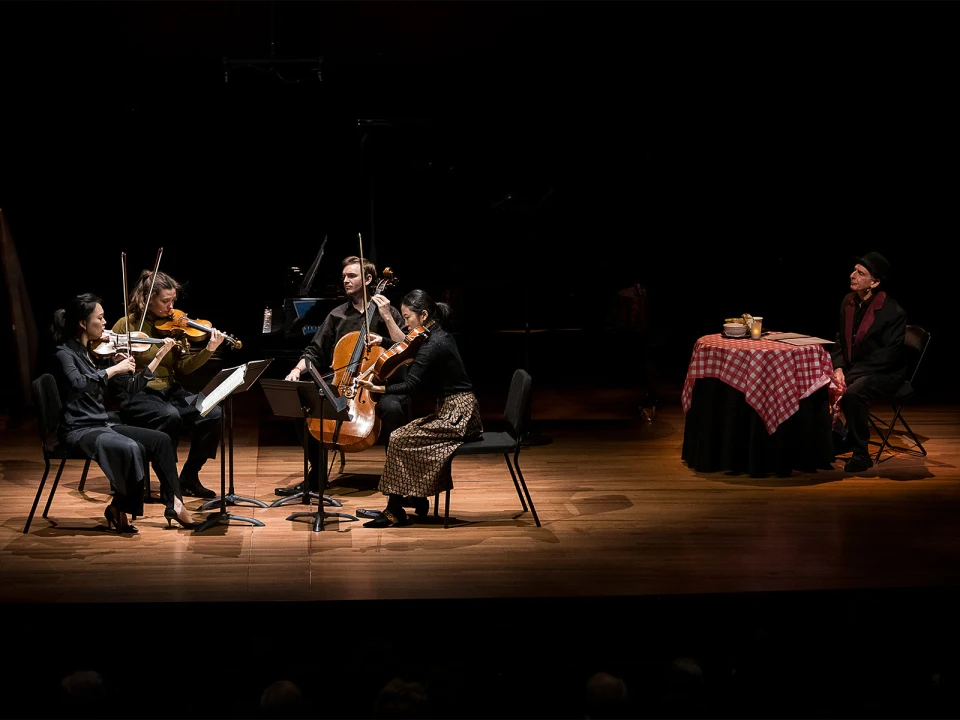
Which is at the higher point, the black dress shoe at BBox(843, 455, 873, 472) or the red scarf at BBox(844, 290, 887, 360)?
the red scarf at BBox(844, 290, 887, 360)

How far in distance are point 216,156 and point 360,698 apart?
595cm

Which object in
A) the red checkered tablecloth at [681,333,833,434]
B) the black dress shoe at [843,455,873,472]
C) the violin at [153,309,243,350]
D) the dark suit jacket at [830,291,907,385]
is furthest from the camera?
the dark suit jacket at [830,291,907,385]

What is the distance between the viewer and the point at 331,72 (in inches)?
319

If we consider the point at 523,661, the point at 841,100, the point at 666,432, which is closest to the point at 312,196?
the point at 666,432

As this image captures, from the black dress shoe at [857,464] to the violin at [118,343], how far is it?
358 centimetres

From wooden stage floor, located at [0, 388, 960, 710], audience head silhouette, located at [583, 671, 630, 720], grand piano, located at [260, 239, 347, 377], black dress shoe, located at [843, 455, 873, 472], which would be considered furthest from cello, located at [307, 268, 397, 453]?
black dress shoe, located at [843, 455, 873, 472]

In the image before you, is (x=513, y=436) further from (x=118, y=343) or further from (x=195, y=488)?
(x=118, y=343)

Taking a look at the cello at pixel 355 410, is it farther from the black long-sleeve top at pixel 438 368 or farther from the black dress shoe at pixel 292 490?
the black dress shoe at pixel 292 490

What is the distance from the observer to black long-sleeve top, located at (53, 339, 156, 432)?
466 centimetres

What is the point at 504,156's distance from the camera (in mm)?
8617

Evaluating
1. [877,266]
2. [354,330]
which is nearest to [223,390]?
[354,330]

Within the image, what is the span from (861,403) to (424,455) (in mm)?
2555

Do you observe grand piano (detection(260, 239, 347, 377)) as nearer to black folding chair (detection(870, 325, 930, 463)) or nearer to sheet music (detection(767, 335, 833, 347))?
sheet music (detection(767, 335, 833, 347))

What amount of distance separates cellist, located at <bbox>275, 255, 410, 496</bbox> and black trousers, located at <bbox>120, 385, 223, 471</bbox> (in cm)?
42
